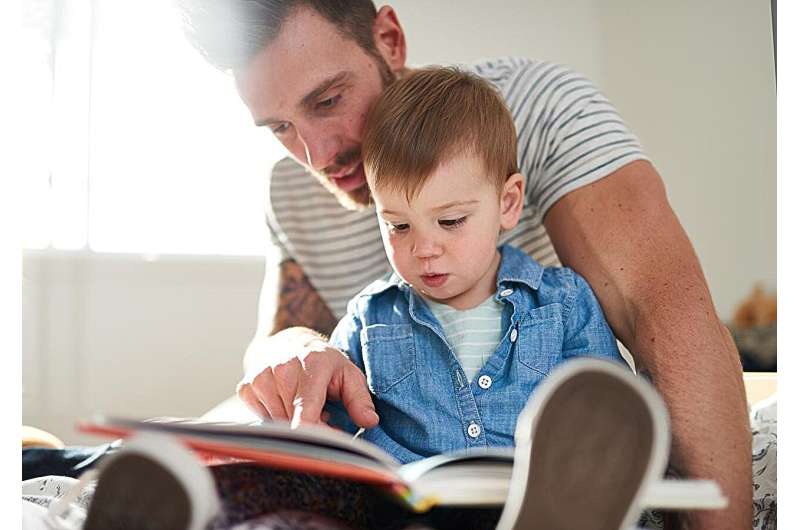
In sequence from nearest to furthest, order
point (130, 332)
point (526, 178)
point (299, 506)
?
point (299, 506) → point (526, 178) → point (130, 332)

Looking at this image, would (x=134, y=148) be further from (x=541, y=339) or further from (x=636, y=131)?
(x=541, y=339)

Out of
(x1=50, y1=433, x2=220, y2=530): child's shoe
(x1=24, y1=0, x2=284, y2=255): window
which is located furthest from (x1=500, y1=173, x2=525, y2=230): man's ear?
(x1=24, y1=0, x2=284, y2=255): window

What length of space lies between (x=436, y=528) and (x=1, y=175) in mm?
667

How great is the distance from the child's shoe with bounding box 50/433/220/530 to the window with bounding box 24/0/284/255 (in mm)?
2025

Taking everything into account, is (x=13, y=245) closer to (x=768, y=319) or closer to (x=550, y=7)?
(x=550, y=7)

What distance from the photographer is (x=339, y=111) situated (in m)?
1.56

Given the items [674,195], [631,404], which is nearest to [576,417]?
[631,404]

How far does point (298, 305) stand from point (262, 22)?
55 centimetres

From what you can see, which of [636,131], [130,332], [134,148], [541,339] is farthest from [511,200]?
[130,332]

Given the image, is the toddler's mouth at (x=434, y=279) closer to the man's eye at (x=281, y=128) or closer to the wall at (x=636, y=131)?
the man's eye at (x=281, y=128)

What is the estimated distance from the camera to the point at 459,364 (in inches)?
48.3

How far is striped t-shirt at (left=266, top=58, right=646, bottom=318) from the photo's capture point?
148 cm

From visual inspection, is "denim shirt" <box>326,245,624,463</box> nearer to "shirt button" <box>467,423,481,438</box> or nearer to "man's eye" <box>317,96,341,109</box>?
"shirt button" <box>467,423,481,438</box>

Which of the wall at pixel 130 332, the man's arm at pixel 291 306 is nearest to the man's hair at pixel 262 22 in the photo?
the man's arm at pixel 291 306
